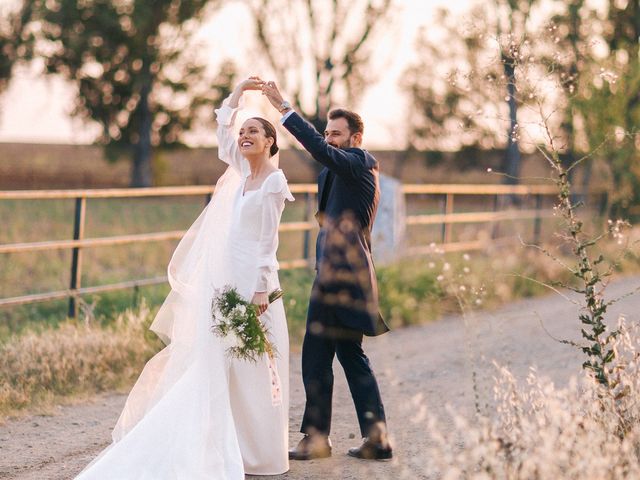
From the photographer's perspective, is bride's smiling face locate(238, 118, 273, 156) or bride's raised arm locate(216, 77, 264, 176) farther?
bride's raised arm locate(216, 77, 264, 176)

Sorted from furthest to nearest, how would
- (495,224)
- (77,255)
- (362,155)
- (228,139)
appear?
(495,224) → (77,255) → (228,139) → (362,155)

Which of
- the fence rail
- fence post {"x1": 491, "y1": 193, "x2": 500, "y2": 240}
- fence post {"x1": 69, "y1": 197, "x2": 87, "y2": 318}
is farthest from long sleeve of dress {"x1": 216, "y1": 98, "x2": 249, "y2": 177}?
fence post {"x1": 491, "y1": 193, "x2": 500, "y2": 240}

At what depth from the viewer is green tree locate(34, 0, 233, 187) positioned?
35250 millimetres

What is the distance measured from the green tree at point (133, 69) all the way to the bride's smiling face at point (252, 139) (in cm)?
3083

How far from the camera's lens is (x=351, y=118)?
5.31 metres

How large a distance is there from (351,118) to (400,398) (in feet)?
8.37

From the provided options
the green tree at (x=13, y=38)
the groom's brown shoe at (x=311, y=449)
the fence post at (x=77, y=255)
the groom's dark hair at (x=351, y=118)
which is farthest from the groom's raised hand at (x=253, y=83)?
the green tree at (x=13, y=38)

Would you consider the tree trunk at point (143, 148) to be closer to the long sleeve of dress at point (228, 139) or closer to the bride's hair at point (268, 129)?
the long sleeve of dress at point (228, 139)

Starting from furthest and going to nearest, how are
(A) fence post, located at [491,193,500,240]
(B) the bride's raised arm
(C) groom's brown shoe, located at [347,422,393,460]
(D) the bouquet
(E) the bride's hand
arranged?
(A) fence post, located at [491,193,500,240], (B) the bride's raised arm, (C) groom's brown shoe, located at [347,422,393,460], (E) the bride's hand, (D) the bouquet

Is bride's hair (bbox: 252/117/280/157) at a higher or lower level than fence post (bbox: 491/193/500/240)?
higher

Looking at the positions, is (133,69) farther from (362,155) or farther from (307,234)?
(362,155)

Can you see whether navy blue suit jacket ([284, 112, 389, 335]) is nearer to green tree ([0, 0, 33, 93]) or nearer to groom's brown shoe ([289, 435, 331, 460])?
groom's brown shoe ([289, 435, 331, 460])

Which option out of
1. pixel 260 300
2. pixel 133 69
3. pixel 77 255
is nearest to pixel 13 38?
pixel 133 69

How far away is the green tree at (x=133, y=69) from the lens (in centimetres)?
3525
